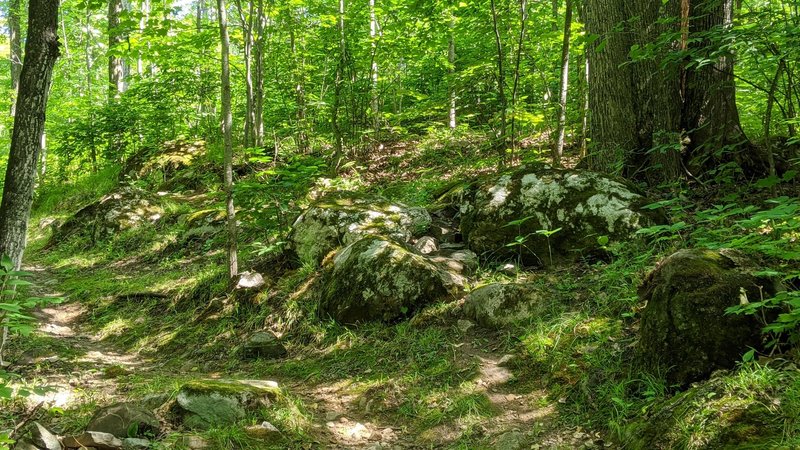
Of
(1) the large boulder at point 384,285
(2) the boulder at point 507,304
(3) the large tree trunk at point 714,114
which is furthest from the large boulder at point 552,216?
(3) the large tree trunk at point 714,114

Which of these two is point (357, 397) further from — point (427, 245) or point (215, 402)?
point (427, 245)

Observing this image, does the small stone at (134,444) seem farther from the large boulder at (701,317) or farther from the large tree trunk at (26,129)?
the large boulder at (701,317)

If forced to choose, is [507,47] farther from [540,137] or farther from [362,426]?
[362,426]

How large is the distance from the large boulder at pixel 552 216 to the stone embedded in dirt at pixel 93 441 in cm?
374

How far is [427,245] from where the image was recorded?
6.21m

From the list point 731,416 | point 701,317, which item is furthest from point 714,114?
point 731,416

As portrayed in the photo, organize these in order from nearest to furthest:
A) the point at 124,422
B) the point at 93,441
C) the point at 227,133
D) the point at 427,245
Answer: the point at 93,441 < the point at 124,422 < the point at 427,245 < the point at 227,133

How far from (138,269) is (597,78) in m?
8.34

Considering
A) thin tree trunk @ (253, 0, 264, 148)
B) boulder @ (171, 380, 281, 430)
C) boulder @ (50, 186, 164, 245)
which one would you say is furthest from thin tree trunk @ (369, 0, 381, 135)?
boulder @ (171, 380, 281, 430)

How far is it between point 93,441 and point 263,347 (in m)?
2.42

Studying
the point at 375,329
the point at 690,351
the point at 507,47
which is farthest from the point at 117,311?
the point at 507,47

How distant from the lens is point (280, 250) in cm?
715

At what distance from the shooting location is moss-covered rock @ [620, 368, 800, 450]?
221cm

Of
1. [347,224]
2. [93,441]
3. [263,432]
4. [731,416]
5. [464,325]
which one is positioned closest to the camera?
[731,416]
